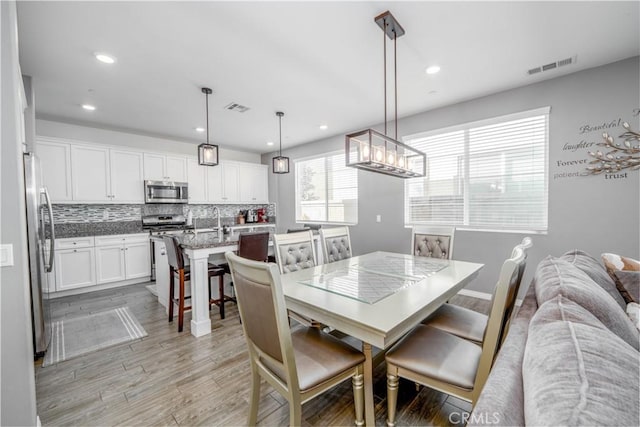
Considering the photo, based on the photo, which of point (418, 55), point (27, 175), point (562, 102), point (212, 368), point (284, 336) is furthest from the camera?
point (562, 102)

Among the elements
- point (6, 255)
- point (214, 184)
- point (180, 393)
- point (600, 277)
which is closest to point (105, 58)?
point (6, 255)

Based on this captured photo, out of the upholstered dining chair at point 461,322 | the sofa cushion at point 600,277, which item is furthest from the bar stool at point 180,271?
the sofa cushion at point 600,277

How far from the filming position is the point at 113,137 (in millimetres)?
4805

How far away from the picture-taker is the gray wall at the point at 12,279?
1343 mm

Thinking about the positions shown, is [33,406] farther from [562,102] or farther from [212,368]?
[562,102]

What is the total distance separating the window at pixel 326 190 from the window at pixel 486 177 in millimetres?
1251

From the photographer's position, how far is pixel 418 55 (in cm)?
260

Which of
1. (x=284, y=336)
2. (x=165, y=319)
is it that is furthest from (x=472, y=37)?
(x=165, y=319)

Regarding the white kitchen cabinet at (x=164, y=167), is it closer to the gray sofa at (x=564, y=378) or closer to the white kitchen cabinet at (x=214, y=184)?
the white kitchen cabinet at (x=214, y=184)

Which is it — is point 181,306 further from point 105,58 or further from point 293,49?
point 293,49

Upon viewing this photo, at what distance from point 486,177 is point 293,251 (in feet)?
9.43

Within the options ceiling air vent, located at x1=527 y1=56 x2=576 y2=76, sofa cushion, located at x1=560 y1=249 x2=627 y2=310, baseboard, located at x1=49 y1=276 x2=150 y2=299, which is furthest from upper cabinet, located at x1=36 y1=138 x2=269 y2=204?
sofa cushion, located at x1=560 y1=249 x2=627 y2=310

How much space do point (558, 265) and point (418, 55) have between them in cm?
218

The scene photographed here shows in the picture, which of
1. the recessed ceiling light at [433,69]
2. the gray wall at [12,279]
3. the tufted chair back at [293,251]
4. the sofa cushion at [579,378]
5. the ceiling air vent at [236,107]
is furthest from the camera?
the ceiling air vent at [236,107]
